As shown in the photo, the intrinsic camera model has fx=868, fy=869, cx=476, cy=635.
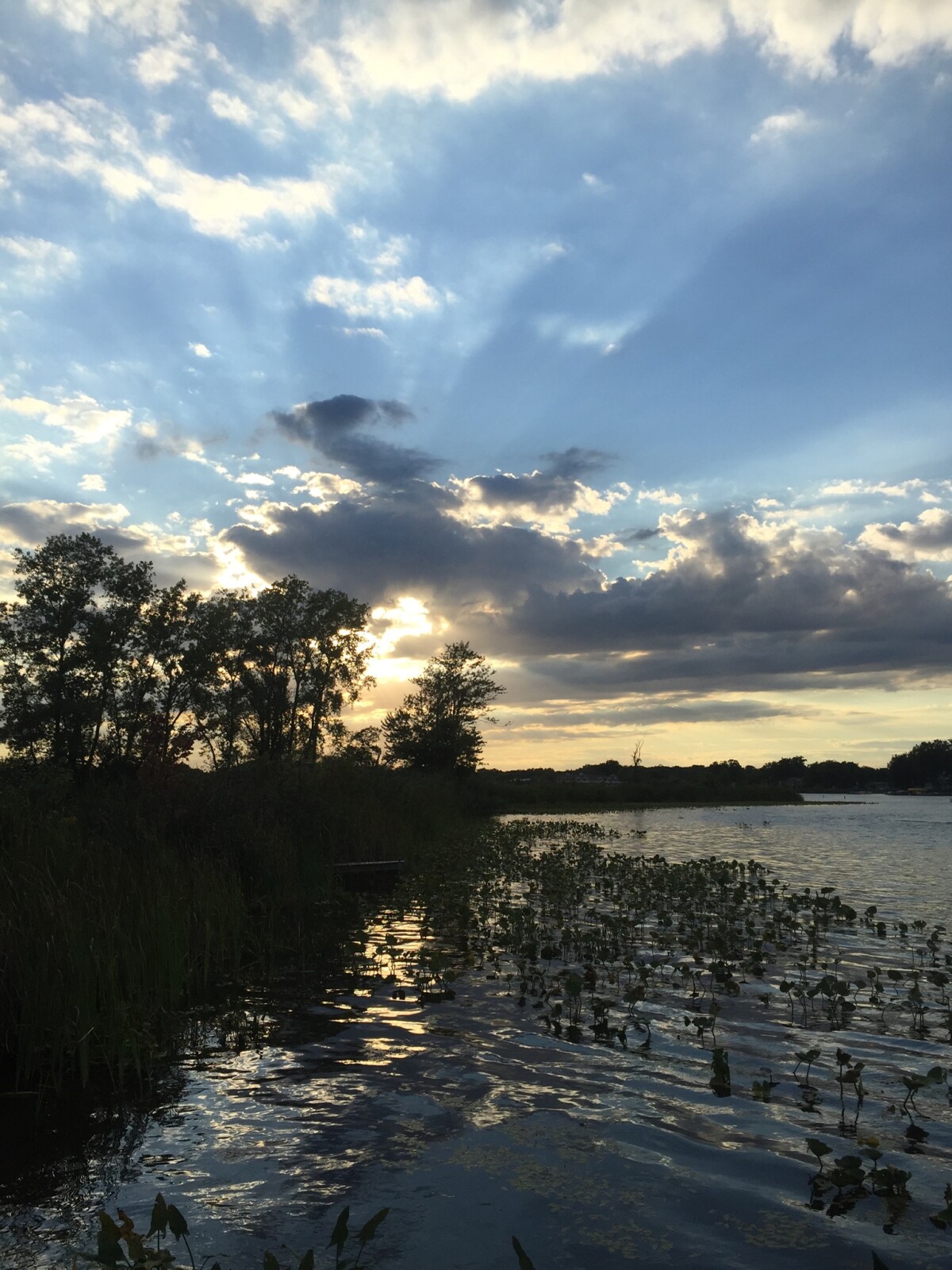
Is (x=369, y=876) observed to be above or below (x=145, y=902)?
below

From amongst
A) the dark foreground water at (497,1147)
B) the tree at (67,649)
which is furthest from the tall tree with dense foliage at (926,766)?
the dark foreground water at (497,1147)

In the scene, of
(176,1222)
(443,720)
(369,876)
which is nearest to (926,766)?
(443,720)

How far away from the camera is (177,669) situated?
55812mm

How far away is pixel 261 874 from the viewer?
15.2m

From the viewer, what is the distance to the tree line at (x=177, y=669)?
162ft

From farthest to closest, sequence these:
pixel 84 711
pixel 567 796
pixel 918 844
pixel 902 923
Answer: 1. pixel 567 796
2. pixel 84 711
3. pixel 918 844
4. pixel 902 923

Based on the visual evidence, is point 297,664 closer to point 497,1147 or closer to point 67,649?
point 67,649

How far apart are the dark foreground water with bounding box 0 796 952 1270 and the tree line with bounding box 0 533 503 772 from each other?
104 ft

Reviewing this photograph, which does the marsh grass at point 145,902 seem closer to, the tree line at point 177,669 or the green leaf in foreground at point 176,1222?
the green leaf in foreground at point 176,1222

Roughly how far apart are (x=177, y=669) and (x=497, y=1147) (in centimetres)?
5358

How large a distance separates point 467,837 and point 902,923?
898 inches

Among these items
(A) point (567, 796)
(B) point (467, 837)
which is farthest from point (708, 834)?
(A) point (567, 796)

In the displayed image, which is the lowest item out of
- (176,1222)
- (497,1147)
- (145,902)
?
(497,1147)

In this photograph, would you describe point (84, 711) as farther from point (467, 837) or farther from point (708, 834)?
point (708, 834)
